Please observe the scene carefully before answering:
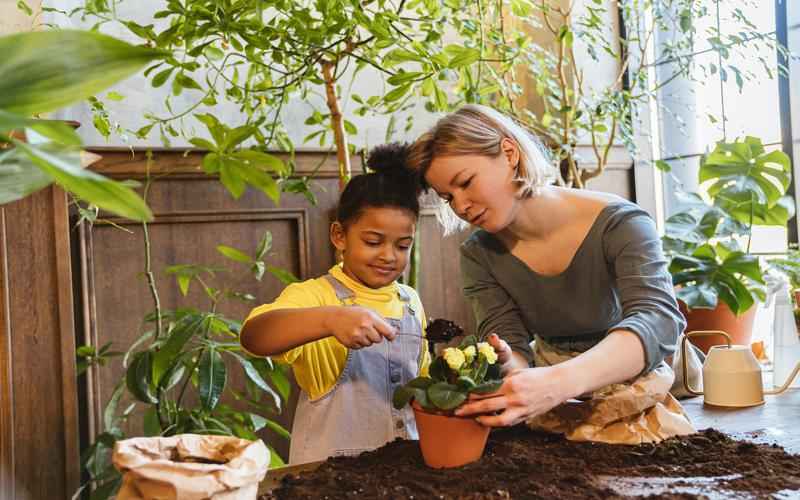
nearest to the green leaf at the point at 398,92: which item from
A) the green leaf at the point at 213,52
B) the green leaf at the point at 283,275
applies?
the green leaf at the point at 213,52

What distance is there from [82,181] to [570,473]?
0.82m

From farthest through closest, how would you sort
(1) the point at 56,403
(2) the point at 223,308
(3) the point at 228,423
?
(2) the point at 223,308 → (3) the point at 228,423 → (1) the point at 56,403

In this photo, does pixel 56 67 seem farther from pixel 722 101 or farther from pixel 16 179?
pixel 722 101

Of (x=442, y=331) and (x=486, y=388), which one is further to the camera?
(x=442, y=331)

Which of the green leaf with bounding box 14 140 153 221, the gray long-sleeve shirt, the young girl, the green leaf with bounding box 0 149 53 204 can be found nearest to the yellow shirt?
the young girl

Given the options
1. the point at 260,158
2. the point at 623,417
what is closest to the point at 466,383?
the point at 623,417

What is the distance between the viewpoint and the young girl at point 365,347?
1.59m

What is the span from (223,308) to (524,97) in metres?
1.53

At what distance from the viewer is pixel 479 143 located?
151 cm

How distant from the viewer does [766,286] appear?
8.03 ft

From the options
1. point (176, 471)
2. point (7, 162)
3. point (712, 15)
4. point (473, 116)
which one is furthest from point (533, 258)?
point (712, 15)

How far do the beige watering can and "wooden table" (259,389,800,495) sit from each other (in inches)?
1.0

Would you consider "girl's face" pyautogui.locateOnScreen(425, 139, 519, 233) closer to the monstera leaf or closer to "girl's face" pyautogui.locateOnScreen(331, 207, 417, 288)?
"girl's face" pyautogui.locateOnScreen(331, 207, 417, 288)

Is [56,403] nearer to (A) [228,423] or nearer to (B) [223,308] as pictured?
(A) [228,423]
